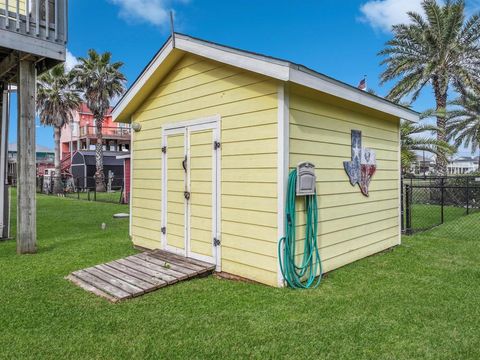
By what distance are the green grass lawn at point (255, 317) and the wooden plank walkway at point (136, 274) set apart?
110 mm

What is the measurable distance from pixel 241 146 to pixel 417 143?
10.3m

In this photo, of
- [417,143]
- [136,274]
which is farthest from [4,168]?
[417,143]

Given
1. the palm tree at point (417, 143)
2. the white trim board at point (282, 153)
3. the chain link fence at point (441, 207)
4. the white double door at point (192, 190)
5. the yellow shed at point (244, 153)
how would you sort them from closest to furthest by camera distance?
the white trim board at point (282, 153) → the yellow shed at point (244, 153) → the white double door at point (192, 190) → the chain link fence at point (441, 207) → the palm tree at point (417, 143)

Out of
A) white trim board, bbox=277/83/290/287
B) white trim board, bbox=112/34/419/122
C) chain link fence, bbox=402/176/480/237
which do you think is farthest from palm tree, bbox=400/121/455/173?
white trim board, bbox=277/83/290/287

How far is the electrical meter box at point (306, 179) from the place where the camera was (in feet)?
12.5

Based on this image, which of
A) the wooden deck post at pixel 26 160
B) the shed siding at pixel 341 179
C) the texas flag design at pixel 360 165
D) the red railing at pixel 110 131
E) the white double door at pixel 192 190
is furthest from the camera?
the red railing at pixel 110 131

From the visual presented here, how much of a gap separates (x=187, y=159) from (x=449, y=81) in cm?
1332

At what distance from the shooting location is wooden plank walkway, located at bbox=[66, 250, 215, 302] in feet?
12.1

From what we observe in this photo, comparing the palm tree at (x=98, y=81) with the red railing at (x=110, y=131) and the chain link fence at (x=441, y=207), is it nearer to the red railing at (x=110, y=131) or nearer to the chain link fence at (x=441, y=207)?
the red railing at (x=110, y=131)

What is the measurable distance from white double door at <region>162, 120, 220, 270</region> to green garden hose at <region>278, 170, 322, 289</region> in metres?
0.95

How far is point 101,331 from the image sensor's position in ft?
9.20

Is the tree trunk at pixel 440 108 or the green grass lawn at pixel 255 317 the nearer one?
the green grass lawn at pixel 255 317

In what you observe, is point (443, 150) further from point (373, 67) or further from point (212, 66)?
point (212, 66)

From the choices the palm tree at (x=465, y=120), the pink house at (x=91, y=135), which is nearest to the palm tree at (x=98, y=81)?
the pink house at (x=91, y=135)
